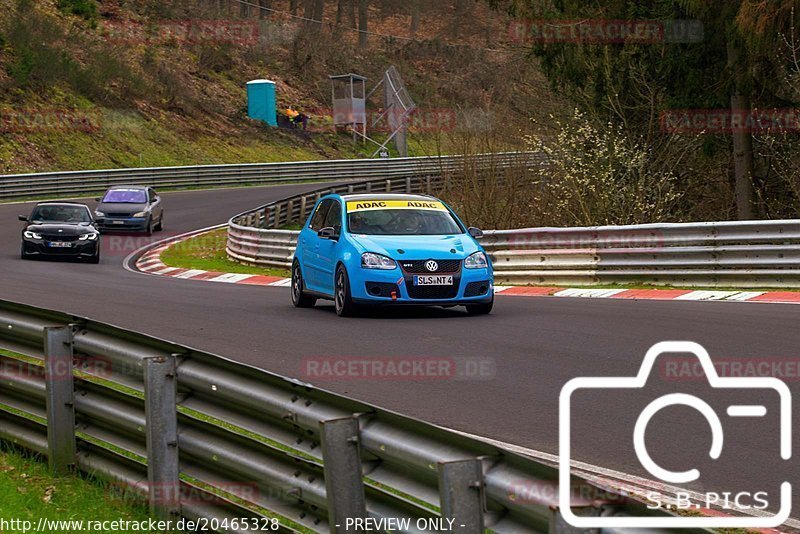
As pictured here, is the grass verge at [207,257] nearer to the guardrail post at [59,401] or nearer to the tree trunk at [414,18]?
the guardrail post at [59,401]

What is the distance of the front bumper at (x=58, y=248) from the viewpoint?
29.9 m

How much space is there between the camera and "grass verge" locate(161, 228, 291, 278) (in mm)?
28453

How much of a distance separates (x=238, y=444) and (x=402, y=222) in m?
11.5

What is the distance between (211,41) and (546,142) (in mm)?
47488

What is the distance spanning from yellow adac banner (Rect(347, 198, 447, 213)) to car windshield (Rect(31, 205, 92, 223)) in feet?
47.7

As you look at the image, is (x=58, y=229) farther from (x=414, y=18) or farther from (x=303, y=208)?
(x=414, y=18)

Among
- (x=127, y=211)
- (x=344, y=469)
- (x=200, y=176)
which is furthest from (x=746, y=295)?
(x=200, y=176)

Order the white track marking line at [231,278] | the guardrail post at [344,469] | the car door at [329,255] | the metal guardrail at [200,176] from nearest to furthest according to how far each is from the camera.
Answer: the guardrail post at [344,469], the car door at [329,255], the white track marking line at [231,278], the metal guardrail at [200,176]

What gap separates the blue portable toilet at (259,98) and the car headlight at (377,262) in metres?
53.7

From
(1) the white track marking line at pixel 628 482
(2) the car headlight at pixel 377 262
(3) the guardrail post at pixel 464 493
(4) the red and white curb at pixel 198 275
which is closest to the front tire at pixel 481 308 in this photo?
(2) the car headlight at pixel 377 262

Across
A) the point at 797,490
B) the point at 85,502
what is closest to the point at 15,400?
the point at 85,502

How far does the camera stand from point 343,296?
53.9 ft

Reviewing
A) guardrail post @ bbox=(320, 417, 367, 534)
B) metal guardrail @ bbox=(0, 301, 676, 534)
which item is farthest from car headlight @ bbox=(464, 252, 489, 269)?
guardrail post @ bbox=(320, 417, 367, 534)

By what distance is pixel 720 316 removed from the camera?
49.2 feet
